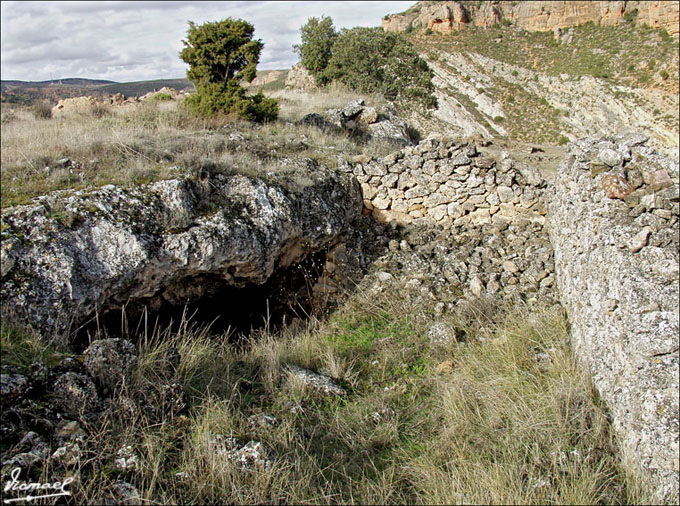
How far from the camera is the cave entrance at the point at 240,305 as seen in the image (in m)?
5.27

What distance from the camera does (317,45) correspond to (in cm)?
1900

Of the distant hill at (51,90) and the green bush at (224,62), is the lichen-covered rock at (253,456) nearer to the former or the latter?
the green bush at (224,62)

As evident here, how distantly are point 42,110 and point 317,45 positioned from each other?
511 inches

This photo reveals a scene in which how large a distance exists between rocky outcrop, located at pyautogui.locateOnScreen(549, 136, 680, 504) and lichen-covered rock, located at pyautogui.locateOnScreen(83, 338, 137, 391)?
3.53m

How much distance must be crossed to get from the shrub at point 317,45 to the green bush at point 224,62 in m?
8.58

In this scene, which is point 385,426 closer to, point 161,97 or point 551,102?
point 161,97

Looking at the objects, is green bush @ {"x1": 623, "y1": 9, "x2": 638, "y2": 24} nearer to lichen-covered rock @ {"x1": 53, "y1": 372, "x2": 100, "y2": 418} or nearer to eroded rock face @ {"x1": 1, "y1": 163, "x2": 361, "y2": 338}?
eroded rock face @ {"x1": 1, "y1": 163, "x2": 361, "y2": 338}

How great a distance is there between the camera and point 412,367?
4.52 meters

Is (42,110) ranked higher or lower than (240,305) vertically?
higher

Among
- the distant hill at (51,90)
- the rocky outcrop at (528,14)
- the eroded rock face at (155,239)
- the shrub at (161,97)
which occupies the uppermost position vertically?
the rocky outcrop at (528,14)

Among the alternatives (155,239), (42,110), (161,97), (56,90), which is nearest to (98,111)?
(42,110)

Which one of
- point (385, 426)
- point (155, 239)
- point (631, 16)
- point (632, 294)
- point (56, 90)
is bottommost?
point (385, 426)

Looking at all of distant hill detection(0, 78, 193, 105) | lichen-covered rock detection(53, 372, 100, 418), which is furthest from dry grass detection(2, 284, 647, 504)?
distant hill detection(0, 78, 193, 105)

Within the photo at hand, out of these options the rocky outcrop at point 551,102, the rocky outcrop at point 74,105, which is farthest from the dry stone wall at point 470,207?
the rocky outcrop at point 551,102
